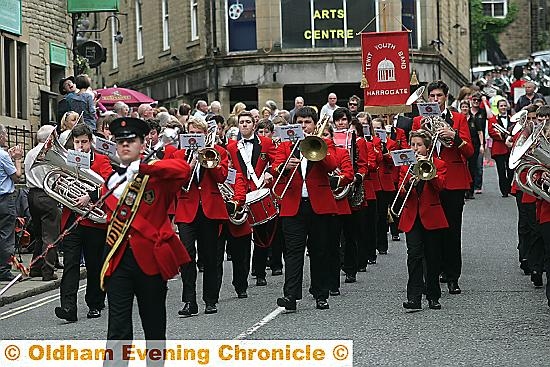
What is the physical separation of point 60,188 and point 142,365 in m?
3.46

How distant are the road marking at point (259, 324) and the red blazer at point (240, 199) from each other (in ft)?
4.89

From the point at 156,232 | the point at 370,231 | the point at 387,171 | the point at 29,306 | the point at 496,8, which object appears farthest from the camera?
the point at 496,8

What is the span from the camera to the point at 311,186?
13.6 meters

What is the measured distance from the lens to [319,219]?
13.6 meters

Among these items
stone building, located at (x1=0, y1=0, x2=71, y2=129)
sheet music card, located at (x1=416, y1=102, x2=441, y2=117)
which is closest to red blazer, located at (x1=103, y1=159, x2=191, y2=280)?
sheet music card, located at (x1=416, y1=102, x2=441, y2=117)

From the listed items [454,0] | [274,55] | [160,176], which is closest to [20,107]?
[274,55]

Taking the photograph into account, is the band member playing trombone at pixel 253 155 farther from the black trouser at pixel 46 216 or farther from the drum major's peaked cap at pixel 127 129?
the drum major's peaked cap at pixel 127 129

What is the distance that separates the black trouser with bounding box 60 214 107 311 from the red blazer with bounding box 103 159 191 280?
4456mm

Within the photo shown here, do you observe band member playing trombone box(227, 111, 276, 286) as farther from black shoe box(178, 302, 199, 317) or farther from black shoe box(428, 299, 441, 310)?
black shoe box(428, 299, 441, 310)

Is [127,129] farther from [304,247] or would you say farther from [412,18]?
[412,18]

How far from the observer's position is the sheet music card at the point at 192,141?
13.2 meters

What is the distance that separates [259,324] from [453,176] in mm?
3402

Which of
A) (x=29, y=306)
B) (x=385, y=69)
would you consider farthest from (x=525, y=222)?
(x=385, y=69)

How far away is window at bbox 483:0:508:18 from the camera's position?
258ft
